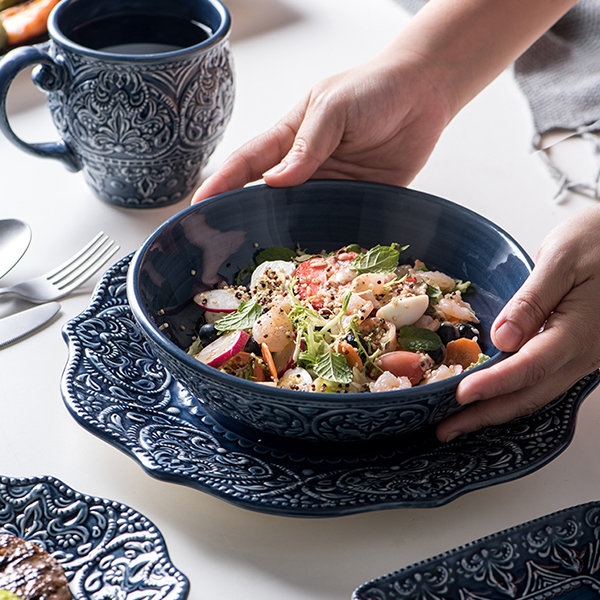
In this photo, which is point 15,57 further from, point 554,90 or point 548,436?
point 554,90

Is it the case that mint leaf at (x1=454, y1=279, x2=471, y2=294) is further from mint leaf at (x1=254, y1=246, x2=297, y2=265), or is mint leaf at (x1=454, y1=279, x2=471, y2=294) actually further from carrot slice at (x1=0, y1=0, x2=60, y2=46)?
carrot slice at (x1=0, y1=0, x2=60, y2=46)

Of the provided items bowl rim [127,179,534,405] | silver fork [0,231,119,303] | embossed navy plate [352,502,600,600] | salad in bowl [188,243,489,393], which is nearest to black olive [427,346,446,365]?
salad in bowl [188,243,489,393]

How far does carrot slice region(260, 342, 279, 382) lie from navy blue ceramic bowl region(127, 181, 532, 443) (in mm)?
96

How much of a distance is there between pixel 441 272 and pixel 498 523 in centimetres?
48

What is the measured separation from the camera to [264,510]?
0.96 m

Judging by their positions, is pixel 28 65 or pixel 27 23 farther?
pixel 27 23

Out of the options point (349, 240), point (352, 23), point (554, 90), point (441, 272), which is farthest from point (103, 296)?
point (352, 23)

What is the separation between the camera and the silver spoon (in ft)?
4.75

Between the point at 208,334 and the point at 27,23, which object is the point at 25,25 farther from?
the point at 208,334

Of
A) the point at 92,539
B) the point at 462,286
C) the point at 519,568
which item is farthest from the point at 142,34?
the point at 519,568

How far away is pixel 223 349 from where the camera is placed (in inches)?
46.4

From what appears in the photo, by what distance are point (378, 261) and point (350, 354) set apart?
0.21m

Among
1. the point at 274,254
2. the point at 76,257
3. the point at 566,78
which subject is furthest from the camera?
the point at 566,78

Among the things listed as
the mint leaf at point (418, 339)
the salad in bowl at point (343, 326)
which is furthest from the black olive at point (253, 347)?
the mint leaf at point (418, 339)
